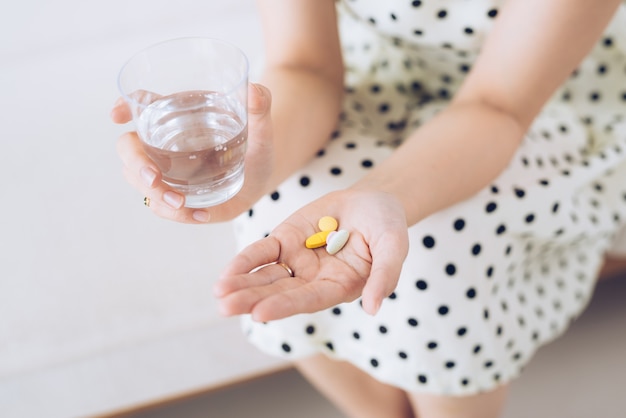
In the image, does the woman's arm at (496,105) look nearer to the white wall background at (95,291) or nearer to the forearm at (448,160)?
the forearm at (448,160)

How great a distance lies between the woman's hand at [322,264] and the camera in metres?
0.63

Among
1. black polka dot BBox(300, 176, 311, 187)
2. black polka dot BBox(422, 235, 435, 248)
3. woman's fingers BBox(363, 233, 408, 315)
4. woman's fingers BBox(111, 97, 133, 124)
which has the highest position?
black polka dot BBox(300, 176, 311, 187)

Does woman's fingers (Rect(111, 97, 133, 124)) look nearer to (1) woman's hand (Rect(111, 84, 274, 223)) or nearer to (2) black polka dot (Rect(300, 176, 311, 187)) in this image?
(1) woman's hand (Rect(111, 84, 274, 223))

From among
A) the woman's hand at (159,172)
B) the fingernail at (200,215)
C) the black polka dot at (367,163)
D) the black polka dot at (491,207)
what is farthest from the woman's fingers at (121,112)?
the black polka dot at (491,207)

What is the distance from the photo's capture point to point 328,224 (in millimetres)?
749

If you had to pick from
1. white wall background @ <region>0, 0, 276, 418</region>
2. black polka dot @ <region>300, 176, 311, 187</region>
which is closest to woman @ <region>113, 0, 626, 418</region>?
black polka dot @ <region>300, 176, 311, 187</region>

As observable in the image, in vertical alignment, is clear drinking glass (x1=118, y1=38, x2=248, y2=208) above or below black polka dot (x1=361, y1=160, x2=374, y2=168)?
below

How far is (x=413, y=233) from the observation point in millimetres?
929

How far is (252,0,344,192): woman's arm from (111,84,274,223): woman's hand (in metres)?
0.12

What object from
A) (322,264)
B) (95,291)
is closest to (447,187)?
(322,264)

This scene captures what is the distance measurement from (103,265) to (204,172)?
482 mm

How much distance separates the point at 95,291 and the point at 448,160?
0.58m

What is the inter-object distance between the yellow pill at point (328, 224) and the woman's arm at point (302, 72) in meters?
0.20

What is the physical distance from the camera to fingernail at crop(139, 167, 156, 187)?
2.36ft
